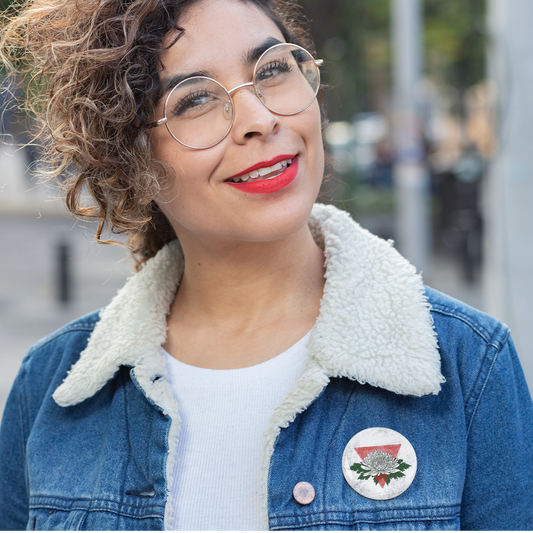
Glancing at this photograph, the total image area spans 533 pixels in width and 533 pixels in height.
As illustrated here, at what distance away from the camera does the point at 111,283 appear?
12062 millimetres

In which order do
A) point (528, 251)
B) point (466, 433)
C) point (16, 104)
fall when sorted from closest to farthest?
point (466, 433)
point (16, 104)
point (528, 251)

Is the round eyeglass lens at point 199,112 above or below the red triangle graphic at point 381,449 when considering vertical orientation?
above

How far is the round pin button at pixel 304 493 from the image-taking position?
1780mm

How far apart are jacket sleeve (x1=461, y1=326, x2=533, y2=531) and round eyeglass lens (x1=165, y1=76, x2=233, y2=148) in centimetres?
96

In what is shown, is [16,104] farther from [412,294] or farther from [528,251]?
[528,251]

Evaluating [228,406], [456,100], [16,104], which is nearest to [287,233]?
[228,406]

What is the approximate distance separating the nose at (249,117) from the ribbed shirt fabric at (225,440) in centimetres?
61

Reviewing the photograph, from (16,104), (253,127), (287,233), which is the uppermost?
(16,104)

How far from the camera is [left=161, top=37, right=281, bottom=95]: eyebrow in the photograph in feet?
6.40

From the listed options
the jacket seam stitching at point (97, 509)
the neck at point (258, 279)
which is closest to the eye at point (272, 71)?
the neck at point (258, 279)

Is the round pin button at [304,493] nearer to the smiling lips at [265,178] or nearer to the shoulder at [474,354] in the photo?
the shoulder at [474,354]

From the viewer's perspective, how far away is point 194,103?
1.97 metres

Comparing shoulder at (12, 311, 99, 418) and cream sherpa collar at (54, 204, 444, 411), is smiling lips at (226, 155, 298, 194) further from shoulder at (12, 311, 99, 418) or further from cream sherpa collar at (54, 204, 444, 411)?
shoulder at (12, 311, 99, 418)

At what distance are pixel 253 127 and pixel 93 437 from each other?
1.05 metres
